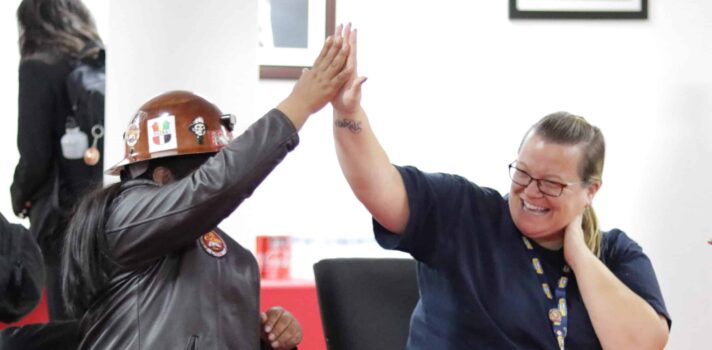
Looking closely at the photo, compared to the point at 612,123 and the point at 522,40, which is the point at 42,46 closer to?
the point at 522,40

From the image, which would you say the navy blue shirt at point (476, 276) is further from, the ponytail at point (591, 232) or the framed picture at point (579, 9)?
the framed picture at point (579, 9)

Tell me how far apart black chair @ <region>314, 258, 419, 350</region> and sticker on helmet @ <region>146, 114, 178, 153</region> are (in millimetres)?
475

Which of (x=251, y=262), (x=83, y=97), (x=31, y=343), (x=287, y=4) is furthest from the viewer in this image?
(x=287, y=4)

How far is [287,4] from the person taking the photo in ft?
11.4

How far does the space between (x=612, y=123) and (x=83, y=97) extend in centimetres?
198

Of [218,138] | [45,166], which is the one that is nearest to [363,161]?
[218,138]

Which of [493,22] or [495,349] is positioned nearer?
[495,349]

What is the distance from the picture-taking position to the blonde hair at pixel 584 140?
192cm

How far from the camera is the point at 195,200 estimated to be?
1564 millimetres

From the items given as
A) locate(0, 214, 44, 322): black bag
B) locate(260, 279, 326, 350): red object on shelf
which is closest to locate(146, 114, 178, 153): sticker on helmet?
locate(0, 214, 44, 322): black bag

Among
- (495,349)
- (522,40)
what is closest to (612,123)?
(522,40)

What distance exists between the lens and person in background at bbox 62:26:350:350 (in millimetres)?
1588

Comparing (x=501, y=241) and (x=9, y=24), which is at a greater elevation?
(x=9, y=24)

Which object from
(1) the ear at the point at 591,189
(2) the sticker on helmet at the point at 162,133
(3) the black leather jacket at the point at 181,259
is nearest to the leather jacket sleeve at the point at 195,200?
(3) the black leather jacket at the point at 181,259
